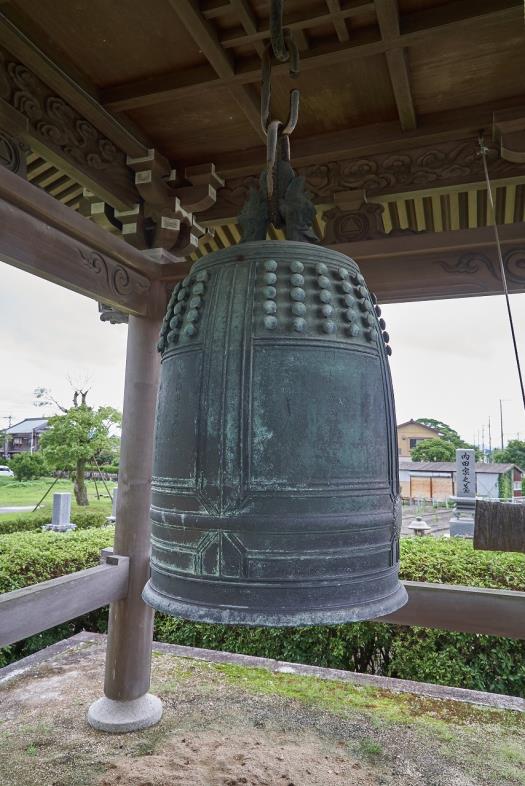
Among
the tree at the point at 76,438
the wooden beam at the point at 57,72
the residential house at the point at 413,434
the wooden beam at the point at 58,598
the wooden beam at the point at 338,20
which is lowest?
the wooden beam at the point at 58,598

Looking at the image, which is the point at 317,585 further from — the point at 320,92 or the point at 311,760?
the point at 311,760

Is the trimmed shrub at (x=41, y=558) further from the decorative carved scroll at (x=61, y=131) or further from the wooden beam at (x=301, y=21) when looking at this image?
the wooden beam at (x=301, y=21)

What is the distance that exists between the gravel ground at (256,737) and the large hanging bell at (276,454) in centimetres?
235

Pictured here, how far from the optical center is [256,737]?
132 inches

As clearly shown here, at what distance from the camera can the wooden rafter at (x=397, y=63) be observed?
1.89 metres

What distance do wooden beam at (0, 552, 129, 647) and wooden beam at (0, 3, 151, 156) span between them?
7.82 ft

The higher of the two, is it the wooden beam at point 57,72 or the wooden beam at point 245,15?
the wooden beam at point 57,72

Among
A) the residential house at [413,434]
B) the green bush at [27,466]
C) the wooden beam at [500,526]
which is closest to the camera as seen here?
the wooden beam at [500,526]

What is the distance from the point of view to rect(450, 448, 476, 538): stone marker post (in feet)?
26.3

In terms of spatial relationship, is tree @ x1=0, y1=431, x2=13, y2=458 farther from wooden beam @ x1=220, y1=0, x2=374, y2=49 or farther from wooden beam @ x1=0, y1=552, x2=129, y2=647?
wooden beam @ x1=220, y1=0, x2=374, y2=49

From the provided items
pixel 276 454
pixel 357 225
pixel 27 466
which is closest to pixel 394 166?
pixel 357 225

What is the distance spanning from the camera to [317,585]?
3.65 feet

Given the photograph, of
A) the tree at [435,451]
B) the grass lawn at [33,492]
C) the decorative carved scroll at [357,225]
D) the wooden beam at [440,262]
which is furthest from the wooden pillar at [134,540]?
the tree at [435,451]

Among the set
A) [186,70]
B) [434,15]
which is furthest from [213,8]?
[434,15]
